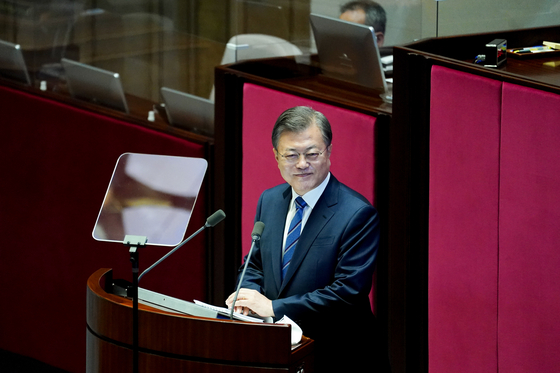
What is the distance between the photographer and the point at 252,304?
2.46 meters

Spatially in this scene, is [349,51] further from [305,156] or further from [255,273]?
[255,273]

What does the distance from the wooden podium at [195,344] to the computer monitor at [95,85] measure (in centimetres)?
187

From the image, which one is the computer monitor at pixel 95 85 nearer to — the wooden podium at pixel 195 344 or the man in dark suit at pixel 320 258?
the man in dark suit at pixel 320 258

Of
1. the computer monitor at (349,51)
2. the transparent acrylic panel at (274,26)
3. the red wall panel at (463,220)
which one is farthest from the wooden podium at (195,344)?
the transparent acrylic panel at (274,26)

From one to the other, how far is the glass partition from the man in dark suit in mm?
1303

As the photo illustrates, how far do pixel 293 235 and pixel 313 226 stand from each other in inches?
3.2

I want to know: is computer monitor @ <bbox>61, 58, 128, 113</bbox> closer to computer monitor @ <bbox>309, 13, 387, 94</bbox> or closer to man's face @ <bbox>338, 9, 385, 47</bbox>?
computer monitor @ <bbox>309, 13, 387, 94</bbox>

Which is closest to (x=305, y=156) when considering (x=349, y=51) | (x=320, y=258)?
(x=320, y=258)

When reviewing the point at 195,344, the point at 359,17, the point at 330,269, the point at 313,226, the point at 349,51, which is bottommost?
the point at 195,344

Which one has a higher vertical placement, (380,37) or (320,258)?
(380,37)

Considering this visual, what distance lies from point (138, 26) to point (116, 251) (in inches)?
70.6

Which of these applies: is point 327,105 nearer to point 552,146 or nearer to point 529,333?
point 552,146

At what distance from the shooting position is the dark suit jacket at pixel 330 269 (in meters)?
2.47

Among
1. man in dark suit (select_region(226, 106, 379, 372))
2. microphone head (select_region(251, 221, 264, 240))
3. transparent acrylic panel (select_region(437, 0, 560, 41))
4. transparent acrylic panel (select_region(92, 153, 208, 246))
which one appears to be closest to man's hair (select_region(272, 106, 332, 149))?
man in dark suit (select_region(226, 106, 379, 372))
